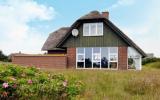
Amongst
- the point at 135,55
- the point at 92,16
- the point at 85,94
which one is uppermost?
the point at 92,16

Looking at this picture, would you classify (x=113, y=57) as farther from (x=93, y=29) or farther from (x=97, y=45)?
(x=93, y=29)

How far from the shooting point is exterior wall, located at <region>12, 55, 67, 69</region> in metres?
38.2

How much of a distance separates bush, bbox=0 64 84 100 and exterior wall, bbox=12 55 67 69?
27.8m

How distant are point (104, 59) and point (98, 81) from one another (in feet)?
A: 68.0

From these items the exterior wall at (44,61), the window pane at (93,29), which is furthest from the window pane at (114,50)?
the exterior wall at (44,61)

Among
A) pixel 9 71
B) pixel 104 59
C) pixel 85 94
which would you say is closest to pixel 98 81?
pixel 85 94

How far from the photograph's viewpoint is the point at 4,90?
355 inches

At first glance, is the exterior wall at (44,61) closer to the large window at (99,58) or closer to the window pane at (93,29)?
the large window at (99,58)

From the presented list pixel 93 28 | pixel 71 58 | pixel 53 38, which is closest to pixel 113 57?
pixel 93 28

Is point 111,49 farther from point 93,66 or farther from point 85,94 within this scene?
point 85,94

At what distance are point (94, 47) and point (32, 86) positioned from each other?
1172 inches

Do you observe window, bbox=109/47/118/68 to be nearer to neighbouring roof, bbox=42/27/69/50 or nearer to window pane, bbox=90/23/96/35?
window pane, bbox=90/23/96/35

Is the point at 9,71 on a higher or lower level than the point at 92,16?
lower

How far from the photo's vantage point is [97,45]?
38.8 meters
